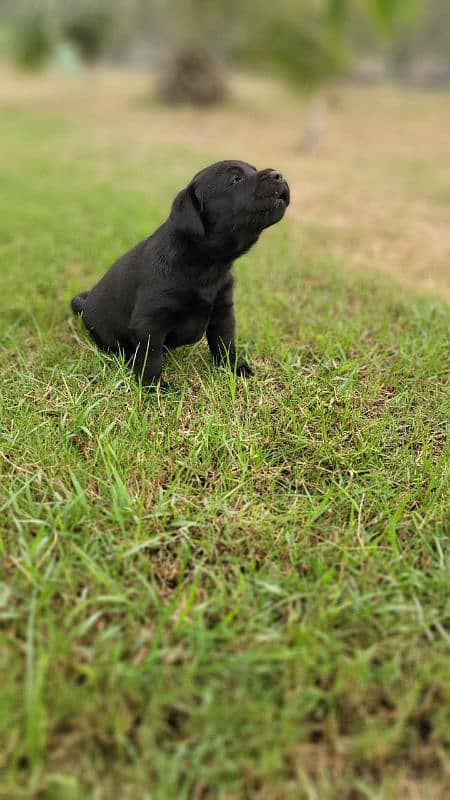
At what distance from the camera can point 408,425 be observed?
2420mm

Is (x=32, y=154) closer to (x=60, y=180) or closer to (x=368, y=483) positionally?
(x=60, y=180)

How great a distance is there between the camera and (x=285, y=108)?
650 inches

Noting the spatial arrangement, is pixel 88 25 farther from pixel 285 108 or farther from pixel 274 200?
pixel 274 200

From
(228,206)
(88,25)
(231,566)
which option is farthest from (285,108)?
(231,566)

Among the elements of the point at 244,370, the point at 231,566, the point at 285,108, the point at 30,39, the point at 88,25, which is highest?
the point at 88,25

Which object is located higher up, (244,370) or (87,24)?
(87,24)

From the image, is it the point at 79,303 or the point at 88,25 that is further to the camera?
the point at 88,25

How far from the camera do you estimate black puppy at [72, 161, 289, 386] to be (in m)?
2.25

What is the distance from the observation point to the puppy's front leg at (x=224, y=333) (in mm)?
2566

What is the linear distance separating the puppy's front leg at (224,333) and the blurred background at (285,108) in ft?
7.45

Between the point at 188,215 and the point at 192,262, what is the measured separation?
0.63 feet

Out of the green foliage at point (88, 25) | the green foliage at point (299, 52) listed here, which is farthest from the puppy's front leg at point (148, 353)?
the green foliage at point (88, 25)

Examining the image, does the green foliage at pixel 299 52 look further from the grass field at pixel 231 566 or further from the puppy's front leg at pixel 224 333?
the puppy's front leg at pixel 224 333

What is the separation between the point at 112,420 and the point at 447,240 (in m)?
4.90
